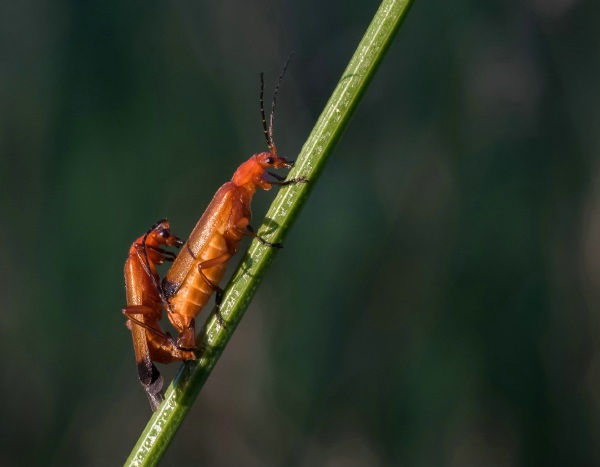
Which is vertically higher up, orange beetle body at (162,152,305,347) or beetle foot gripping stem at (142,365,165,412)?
orange beetle body at (162,152,305,347)

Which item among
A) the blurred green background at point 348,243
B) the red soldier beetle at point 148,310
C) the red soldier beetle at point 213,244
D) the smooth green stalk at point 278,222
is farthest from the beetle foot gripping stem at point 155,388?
the blurred green background at point 348,243

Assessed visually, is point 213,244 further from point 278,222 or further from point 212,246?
point 278,222

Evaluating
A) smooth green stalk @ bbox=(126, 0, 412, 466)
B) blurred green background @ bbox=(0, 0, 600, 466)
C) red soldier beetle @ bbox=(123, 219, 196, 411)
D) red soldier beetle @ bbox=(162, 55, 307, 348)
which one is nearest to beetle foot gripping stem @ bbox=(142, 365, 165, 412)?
red soldier beetle @ bbox=(123, 219, 196, 411)

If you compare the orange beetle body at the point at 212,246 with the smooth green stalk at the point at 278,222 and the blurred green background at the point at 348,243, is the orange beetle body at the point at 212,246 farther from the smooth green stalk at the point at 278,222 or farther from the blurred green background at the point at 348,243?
the blurred green background at the point at 348,243

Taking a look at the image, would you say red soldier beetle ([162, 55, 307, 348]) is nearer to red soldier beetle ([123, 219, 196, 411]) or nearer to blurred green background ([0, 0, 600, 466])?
red soldier beetle ([123, 219, 196, 411])

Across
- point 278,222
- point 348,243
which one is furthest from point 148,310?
point 348,243

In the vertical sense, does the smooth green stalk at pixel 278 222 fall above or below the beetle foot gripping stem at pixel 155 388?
above
